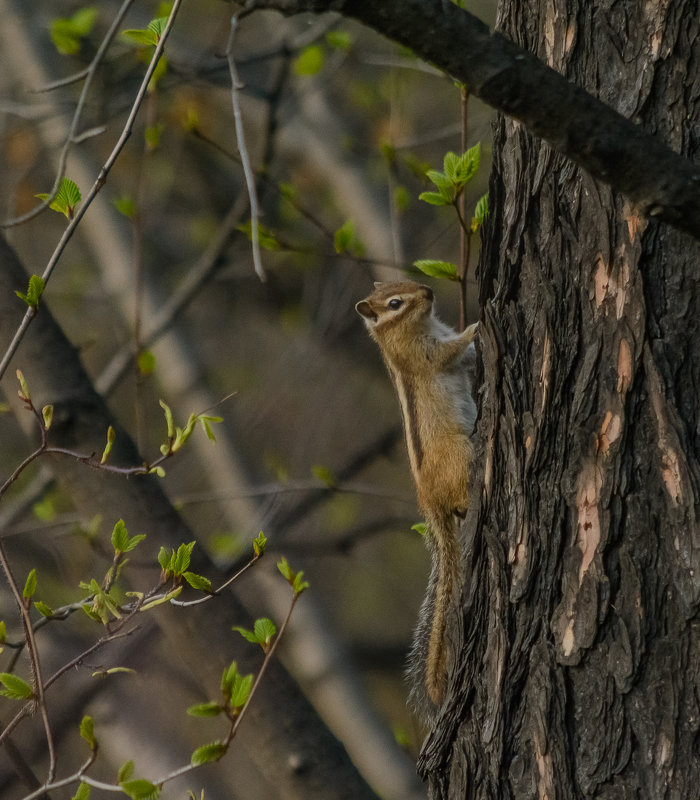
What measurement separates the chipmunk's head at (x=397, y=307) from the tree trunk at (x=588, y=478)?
1.47 metres

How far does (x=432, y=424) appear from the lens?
292 cm

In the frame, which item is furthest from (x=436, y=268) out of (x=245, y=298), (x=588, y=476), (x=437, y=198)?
(x=245, y=298)

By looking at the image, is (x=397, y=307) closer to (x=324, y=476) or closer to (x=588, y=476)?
(x=324, y=476)

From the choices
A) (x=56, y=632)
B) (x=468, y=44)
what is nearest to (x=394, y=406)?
(x=56, y=632)

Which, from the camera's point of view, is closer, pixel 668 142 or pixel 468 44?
pixel 468 44

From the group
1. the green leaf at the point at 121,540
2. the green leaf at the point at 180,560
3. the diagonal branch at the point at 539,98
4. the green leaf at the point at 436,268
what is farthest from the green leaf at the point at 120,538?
the diagonal branch at the point at 539,98

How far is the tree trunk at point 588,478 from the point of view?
1.74m

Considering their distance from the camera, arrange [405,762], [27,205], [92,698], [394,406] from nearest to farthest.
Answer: [92,698], [405,762], [27,205], [394,406]

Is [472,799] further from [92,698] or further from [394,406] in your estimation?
[394,406]

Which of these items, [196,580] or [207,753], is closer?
[207,753]

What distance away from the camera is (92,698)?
10.4ft

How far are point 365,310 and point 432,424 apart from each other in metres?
0.84

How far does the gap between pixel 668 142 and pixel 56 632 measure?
2.65 metres

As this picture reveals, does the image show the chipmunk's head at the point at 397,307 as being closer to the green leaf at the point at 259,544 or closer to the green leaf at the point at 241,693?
the green leaf at the point at 259,544
